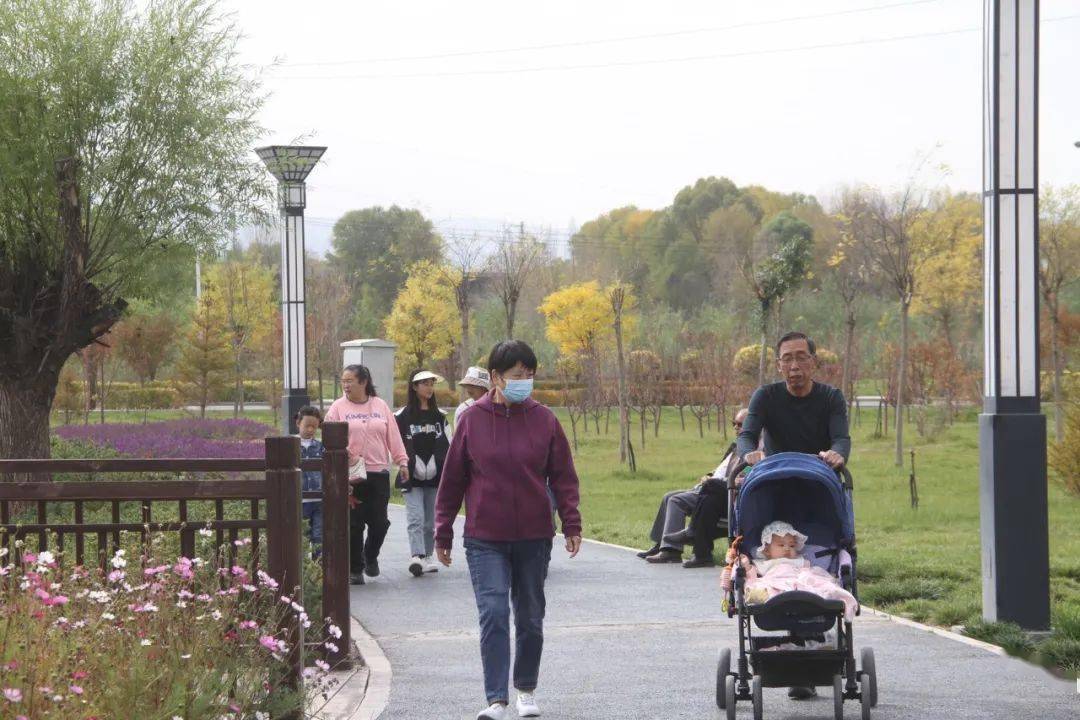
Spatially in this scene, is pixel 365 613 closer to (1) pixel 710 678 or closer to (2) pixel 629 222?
(1) pixel 710 678

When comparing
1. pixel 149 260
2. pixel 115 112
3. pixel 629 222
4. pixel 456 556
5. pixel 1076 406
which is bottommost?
pixel 456 556

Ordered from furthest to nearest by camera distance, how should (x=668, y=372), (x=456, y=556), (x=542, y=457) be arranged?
1. (x=668, y=372)
2. (x=456, y=556)
3. (x=542, y=457)

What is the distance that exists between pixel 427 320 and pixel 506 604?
45.9m

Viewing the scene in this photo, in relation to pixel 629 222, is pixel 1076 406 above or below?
below

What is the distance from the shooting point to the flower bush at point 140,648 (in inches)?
184

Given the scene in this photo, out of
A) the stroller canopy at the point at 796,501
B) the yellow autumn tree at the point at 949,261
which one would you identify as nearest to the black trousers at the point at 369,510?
the stroller canopy at the point at 796,501

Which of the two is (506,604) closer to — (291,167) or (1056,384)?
A: (291,167)

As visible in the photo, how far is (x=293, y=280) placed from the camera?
1780cm

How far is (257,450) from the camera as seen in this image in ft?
74.2

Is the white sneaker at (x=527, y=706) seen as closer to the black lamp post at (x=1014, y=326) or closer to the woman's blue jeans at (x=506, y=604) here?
the woman's blue jeans at (x=506, y=604)

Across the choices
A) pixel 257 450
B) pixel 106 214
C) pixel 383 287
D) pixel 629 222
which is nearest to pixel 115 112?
pixel 106 214

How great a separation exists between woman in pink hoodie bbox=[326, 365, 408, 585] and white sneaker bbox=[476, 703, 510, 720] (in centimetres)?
515

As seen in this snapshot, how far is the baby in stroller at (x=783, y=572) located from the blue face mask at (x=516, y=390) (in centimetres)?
Result: 124

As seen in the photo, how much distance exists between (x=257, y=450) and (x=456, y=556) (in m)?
9.23
